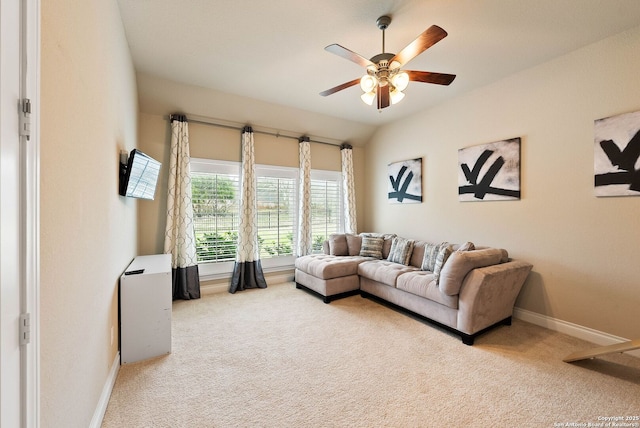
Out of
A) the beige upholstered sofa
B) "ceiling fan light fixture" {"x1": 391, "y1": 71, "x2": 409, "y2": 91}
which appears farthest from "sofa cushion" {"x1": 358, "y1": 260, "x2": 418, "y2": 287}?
"ceiling fan light fixture" {"x1": 391, "y1": 71, "x2": 409, "y2": 91}

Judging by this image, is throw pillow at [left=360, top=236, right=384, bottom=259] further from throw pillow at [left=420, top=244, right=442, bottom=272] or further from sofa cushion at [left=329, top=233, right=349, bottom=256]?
throw pillow at [left=420, top=244, right=442, bottom=272]

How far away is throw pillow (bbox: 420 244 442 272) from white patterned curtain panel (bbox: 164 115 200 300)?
3.33 m

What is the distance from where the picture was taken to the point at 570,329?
2908mm

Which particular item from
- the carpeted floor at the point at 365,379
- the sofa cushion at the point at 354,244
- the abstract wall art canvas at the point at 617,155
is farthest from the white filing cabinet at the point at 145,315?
the abstract wall art canvas at the point at 617,155

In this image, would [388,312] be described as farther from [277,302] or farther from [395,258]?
[277,302]

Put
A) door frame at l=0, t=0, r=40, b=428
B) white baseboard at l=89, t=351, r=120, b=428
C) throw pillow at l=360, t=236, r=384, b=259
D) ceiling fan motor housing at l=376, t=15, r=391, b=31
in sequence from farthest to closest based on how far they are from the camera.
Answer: throw pillow at l=360, t=236, r=384, b=259 < ceiling fan motor housing at l=376, t=15, r=391, b=31 < white baseboard at l=89, t=351, r=120, b=428 < door frame at l=0, t=0, r=40, b=428

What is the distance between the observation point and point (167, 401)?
6.20ft

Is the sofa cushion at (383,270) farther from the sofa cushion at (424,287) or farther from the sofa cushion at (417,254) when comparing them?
the sofa cushion at (417,254)

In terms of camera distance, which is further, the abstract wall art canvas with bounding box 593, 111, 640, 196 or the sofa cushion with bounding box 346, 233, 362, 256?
the sofa cushion with bounding box 346, 233, 362, 256

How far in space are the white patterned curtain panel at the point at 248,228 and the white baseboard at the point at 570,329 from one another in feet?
11.9

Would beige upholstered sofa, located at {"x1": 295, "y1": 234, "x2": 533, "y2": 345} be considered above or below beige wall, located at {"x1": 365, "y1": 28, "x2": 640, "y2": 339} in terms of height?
below

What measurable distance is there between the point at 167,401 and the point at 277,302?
2031 millimetres

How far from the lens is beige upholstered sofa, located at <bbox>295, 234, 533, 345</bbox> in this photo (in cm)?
272

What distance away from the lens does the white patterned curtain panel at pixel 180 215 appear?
3904 mm
